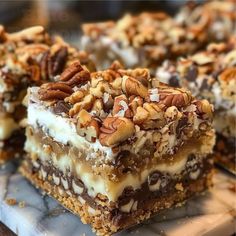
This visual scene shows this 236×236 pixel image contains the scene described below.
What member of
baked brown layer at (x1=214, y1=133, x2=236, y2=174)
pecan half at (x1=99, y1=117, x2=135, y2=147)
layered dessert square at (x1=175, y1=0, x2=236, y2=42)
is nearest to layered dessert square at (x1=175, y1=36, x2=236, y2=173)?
baked brown layer at (x1=214, y1=133, x2=236, y2=174)

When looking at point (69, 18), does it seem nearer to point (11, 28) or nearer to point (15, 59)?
point (11, 28)

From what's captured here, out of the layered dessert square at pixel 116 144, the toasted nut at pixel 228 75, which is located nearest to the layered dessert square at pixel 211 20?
the toasted nut at pixel 228 75

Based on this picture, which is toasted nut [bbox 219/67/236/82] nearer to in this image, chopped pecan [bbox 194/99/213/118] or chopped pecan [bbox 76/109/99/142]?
chopped pecan [bbox 194/99/213/118]

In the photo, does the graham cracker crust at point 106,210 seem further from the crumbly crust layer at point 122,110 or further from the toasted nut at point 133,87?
the toasted nut at point 133,87

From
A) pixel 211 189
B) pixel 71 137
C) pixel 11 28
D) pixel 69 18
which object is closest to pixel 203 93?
pixel 211 189

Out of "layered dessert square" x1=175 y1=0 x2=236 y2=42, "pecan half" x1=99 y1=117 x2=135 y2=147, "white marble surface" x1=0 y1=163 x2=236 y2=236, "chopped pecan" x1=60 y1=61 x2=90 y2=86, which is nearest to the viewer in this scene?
"pecan half" x1=99 y1=117 x2=135 y2=147
